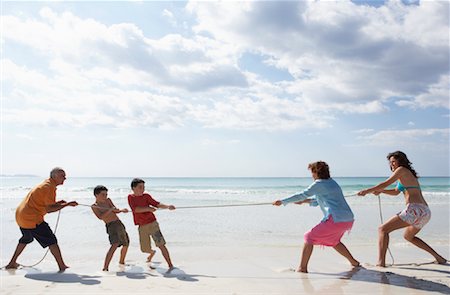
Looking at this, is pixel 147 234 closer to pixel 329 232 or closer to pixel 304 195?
pixel 304 195

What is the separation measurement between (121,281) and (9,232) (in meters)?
6.47

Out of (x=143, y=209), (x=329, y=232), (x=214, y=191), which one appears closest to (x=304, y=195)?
(x=329, y=232)

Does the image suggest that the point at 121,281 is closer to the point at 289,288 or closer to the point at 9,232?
the point at 289,288

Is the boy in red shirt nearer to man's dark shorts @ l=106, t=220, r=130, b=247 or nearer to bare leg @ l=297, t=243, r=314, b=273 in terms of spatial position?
man's dark shorts @ l=106, t=220, r=130, b=247

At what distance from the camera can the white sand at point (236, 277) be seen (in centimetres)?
463

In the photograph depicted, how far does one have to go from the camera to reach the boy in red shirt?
588 centimetres

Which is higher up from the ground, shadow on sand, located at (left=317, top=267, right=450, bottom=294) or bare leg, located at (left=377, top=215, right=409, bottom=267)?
bare leg, located at (left=377, top=215, right=409, bottom=267)

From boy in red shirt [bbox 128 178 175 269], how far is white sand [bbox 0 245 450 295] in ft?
1.28

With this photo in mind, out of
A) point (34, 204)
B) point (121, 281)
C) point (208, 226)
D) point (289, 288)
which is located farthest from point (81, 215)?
point (289, 288)

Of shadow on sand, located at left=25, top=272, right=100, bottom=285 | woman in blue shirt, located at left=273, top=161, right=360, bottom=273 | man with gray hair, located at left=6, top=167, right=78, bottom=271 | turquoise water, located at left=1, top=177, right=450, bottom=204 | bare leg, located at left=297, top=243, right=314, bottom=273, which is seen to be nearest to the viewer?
shadow on sand, located at left=25, top=272, right=100, bottom=285

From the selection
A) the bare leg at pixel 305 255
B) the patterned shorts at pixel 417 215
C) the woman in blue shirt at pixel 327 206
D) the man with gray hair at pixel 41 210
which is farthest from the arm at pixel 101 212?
the patterned shorts at pixel 417 215

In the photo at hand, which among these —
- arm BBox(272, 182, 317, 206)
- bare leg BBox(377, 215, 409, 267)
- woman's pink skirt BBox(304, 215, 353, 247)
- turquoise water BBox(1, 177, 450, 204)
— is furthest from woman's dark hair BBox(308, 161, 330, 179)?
turquoise water BBox(1, 177, 450, 204)

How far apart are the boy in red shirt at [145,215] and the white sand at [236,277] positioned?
1.28 ft

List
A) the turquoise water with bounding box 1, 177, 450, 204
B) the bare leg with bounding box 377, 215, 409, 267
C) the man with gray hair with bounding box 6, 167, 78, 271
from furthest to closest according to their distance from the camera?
the turquoise water with bounding box 1, 177, 450, 204 < the man with gray hair with bounding box 6, 167, 78, 271 < the bare leg with bounding box 377, 215, 409, 267
